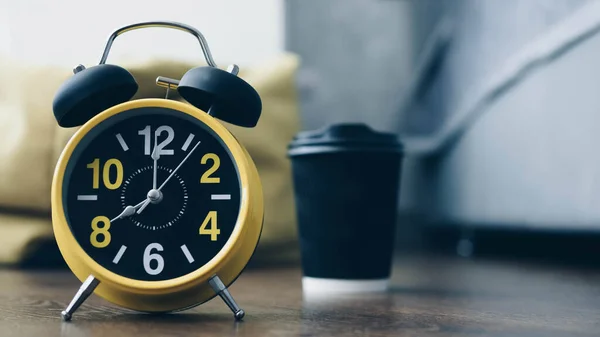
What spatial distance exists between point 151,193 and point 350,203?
0.45 metres

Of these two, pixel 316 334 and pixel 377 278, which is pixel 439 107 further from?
pixel 316 334

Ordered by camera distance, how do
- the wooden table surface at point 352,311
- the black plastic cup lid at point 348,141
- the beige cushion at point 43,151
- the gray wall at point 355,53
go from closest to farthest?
the wooden table surface at point 352,311, the black plastic cup lid at point 348,141, the beige cushion at point 43,151, the gray wall at point 355,53

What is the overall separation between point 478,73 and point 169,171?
1541 mm

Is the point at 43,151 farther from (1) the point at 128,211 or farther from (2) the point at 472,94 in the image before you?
(2) the point at 472,94

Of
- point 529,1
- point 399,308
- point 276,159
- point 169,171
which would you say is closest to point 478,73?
point 529,1

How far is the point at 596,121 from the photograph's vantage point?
1551mm

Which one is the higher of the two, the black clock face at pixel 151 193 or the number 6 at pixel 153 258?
the black clock face at pixel 151 193

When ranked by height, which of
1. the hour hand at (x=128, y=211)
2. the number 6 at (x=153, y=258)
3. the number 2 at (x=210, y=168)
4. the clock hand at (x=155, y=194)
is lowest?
the number 6 at (x=153, y=258)

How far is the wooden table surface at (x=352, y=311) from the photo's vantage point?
75 centimetres

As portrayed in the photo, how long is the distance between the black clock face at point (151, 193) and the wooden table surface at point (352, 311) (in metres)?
0.08

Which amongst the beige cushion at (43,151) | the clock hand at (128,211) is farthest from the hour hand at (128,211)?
the beige cushion at (43,151)

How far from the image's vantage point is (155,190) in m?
0.81

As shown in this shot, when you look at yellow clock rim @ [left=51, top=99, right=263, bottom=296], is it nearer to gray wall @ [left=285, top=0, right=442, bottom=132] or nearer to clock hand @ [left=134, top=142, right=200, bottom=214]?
clock hand @ [left=134, top=142, right=200, bottom=214]

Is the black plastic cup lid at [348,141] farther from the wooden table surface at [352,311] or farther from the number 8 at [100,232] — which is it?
the number 8 at [100,232]
